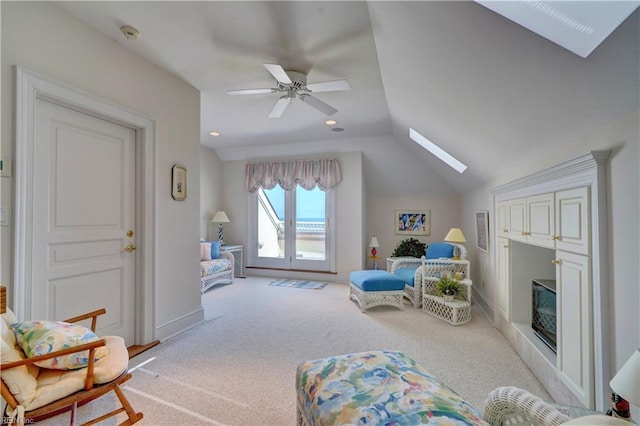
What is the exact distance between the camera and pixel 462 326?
123 inches

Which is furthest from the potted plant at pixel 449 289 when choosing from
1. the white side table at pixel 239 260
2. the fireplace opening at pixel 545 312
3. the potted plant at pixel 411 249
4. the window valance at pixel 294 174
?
Answer: the white side table at pixel 239 260

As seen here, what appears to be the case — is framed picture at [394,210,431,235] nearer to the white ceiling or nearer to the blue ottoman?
the white ceiling

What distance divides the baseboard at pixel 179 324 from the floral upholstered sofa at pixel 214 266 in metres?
1.29

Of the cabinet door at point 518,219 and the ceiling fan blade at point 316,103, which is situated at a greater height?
the ceiling fan blade at point 316,103

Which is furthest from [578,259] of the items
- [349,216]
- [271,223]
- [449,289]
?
[271,223]

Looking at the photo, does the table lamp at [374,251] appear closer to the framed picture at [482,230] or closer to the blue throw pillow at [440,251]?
the blue throw pillow at [440,251]

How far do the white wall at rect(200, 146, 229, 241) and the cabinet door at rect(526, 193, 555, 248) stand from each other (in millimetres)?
5273

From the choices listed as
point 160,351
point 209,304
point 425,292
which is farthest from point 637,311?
point 209,304

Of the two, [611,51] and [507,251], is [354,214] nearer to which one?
[507,251]

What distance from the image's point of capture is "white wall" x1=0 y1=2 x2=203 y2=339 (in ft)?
5.64

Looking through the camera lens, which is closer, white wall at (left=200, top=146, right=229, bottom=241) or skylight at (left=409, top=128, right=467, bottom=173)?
skylight at (left=409, top=128, right=467, bottom=173)

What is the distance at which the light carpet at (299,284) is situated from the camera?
4947mm

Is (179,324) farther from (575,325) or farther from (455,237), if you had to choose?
(455,237)

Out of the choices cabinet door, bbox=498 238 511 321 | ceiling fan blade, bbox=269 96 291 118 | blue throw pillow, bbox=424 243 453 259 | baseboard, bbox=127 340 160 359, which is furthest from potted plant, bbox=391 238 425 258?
baseboard, bbox=127 340 160 359
